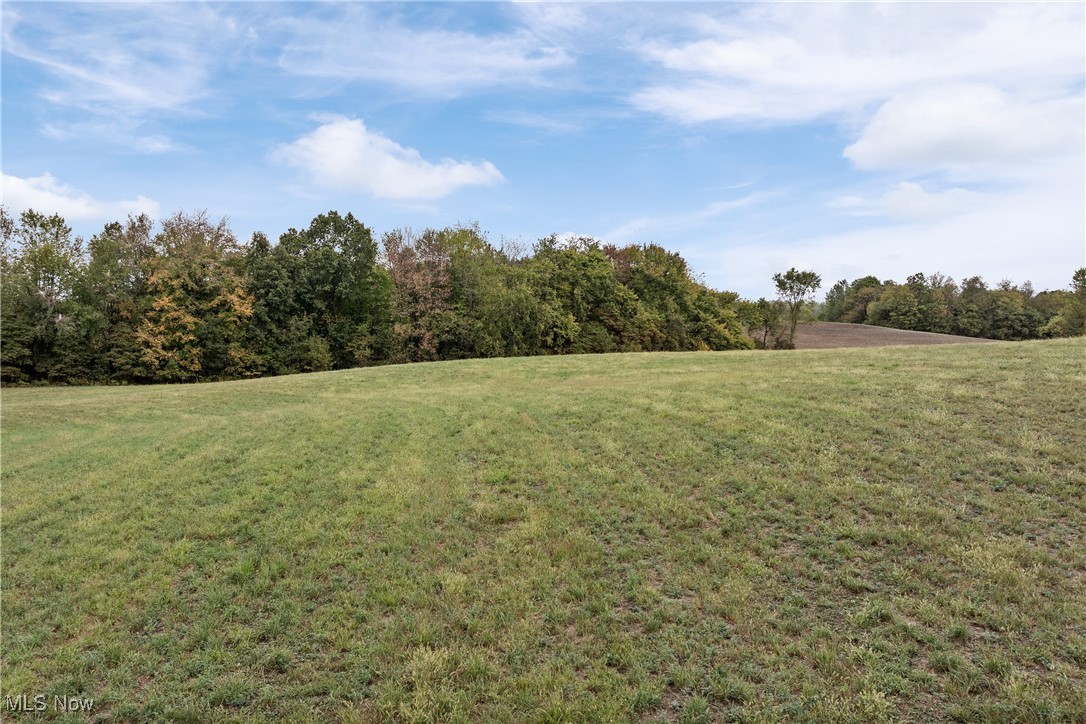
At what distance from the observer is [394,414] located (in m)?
17.4

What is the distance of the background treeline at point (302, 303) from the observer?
1465 inches

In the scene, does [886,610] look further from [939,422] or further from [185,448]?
[185,448]

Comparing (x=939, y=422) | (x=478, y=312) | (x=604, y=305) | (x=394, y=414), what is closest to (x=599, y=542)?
(x=939, y=422)

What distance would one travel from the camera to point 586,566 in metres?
7.33

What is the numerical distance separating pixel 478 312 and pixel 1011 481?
42281 mm

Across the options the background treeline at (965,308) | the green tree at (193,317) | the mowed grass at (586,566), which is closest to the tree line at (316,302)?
the green tree at (193,317)

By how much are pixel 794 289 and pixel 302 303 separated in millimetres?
62896

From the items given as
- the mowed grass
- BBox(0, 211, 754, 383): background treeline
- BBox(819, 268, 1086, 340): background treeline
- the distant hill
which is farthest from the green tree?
BBox(819, 268, 1086, 340): background treeline

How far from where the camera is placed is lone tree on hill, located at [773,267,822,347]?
69.1 m

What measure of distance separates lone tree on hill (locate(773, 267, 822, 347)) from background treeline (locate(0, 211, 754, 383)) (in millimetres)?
16620

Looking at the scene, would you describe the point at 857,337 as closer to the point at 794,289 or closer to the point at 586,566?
the point at 794,289

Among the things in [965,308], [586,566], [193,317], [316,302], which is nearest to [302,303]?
[316,302]

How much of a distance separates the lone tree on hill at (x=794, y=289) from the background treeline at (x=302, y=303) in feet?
54.5

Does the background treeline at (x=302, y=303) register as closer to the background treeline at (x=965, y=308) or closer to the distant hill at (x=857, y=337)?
the distant hill at (x=857, y=337)
